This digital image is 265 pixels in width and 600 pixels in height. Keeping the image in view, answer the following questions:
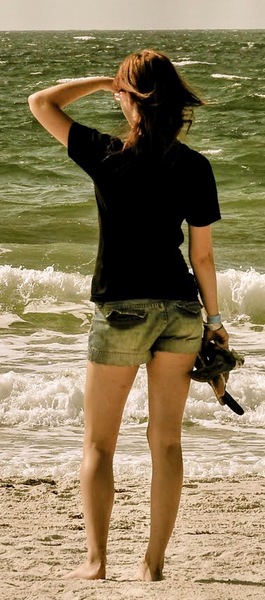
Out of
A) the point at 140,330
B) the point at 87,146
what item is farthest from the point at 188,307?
the point at 87,146

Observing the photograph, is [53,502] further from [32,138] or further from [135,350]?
[32,138]

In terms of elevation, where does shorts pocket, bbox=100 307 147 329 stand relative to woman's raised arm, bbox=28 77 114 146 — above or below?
below

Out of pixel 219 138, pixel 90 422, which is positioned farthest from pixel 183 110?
pixel 219 138

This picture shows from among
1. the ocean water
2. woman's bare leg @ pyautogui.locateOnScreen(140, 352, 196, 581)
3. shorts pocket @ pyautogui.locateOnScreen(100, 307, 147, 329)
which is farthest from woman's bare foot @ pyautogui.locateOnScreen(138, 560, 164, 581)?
the ocean water

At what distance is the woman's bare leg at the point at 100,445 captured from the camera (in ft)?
12.1

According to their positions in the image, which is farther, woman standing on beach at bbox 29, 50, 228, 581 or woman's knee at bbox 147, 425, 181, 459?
woman's knee at bbox 147, 425, 181, 459

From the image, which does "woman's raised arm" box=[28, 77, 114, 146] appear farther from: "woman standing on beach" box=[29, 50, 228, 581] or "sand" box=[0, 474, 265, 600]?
"sand" box=[0, 474, 265, 600]

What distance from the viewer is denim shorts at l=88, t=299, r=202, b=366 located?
3.64 meters

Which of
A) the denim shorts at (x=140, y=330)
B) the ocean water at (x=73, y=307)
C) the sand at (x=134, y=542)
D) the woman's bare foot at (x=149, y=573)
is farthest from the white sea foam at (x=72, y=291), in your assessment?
the denim shorts at (x=140, y=330)

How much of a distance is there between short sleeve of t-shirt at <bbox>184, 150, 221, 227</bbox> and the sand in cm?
115

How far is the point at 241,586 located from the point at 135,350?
87 cm

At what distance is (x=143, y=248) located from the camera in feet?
11.9

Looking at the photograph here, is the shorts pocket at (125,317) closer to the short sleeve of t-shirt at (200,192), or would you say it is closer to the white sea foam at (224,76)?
the short sleeve of t-shirt at (200,192)

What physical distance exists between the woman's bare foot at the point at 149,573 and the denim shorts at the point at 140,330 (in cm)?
72
